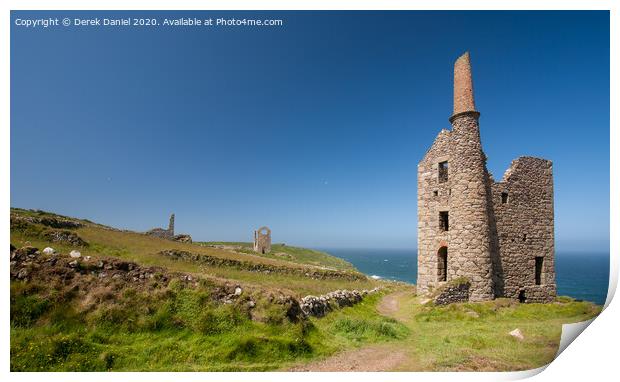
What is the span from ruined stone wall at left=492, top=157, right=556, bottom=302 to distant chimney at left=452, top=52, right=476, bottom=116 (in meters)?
4.46

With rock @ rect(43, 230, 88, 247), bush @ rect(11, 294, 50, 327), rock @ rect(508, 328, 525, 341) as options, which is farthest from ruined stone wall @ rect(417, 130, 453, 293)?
rock @ rect(43, 230, 88, 247)

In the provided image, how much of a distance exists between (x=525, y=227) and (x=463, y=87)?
27.8ft

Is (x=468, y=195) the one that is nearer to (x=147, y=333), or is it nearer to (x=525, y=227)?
(x=525, y=227)

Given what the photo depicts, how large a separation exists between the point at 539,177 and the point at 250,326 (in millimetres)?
18011

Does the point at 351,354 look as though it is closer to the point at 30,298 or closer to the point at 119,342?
the point at 119,342

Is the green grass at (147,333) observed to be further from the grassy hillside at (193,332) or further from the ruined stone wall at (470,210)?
the ruined stone wall at (470,210)

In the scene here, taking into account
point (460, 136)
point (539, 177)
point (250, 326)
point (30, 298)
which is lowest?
point (250, 326)

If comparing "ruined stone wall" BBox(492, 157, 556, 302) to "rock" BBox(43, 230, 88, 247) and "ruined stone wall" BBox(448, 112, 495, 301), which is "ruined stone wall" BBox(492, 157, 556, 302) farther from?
"rock" BBox(43, 230, 88, 247)

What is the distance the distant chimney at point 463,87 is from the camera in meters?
16.5

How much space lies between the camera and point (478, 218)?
50.9ft

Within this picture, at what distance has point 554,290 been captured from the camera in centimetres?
1775

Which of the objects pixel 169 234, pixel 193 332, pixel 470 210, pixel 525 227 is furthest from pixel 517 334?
pixel 169 234
